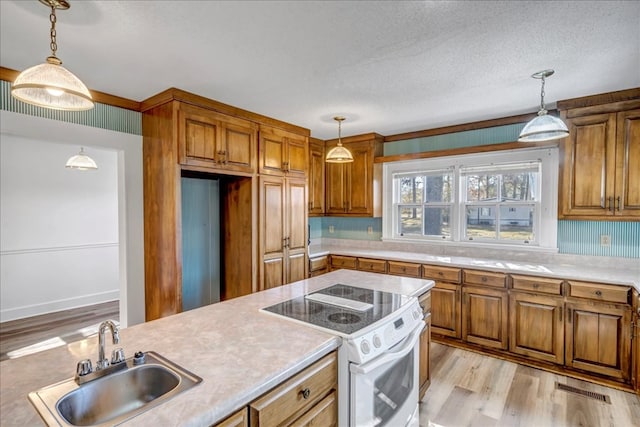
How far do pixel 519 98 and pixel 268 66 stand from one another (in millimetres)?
2271

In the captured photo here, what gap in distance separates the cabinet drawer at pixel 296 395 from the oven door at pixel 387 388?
11 centimetres

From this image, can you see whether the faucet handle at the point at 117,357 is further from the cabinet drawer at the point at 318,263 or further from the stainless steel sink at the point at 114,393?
the cabinet drawer at the point at 318,263

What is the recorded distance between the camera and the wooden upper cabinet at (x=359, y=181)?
14.3 feet

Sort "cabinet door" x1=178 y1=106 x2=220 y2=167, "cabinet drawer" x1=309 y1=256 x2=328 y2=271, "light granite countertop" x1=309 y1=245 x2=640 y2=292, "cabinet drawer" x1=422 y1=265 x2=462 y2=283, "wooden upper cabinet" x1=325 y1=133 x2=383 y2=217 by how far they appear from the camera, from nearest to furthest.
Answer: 1. "light granite countertop" x1=309 y1=245 x2=640 y2=292
2. "cabinet door" x1=178 y1=106 x2=220 y2=167
3. "cabinet drawer" x1=422 y1=265 x2=462 y2=283
4. "cabinet drawer" x1=309 y1=256 x2=328 y2=271
5. "wooden upper cabinet" x1=325 y1=133 x2=383 y2=217

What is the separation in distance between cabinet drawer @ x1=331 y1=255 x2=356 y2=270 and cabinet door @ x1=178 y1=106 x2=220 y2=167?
208cm

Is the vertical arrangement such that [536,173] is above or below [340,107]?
below

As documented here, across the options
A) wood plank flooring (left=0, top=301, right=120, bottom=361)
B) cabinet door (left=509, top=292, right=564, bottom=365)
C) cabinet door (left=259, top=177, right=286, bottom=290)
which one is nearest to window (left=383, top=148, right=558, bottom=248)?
cabinet door (left=509, top=292, right=564, bottom=365)

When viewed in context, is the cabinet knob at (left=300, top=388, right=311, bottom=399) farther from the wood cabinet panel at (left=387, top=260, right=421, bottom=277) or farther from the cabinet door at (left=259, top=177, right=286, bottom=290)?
the wood cabinet panel at (left=387, top=260, right=421, bottom=277)

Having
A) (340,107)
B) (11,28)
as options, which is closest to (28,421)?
(11,28)


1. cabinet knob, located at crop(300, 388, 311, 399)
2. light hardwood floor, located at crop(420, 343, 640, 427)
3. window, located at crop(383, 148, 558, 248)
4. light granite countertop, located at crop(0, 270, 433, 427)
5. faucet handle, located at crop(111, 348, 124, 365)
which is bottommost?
light hardwood floor, located at crop(420, 343, 640, 427)

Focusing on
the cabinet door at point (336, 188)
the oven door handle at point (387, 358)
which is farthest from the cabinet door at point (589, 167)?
the cabinet door at point (336, 188)

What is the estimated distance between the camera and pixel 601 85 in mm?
2586

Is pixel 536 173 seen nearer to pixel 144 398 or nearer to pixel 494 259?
pixel 494 259

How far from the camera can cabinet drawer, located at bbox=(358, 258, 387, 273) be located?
3.83m
